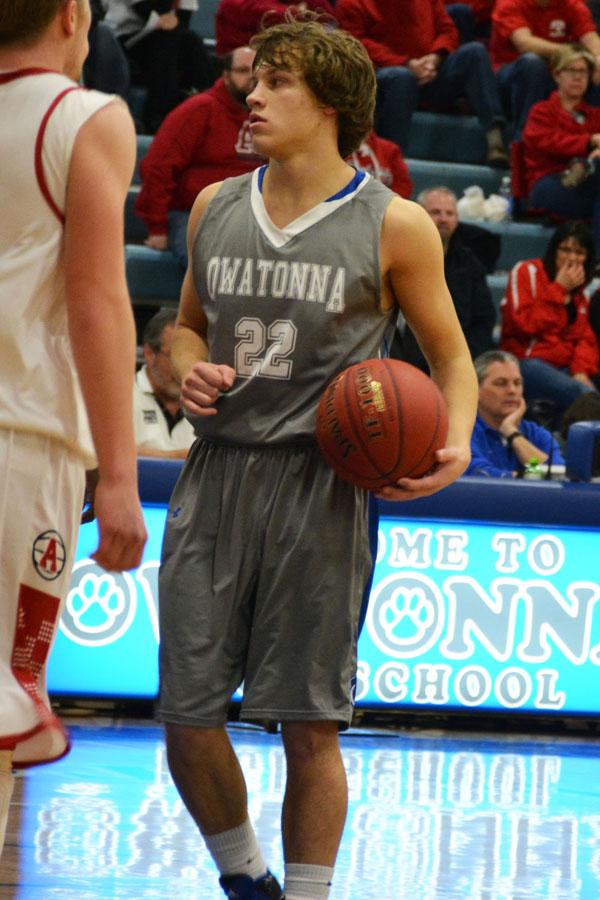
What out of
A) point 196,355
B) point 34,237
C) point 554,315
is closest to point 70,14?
point 34,237

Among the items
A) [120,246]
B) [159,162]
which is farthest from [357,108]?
[159,162]

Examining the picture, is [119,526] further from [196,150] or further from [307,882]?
[196,150]

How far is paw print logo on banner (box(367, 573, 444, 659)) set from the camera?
655cm

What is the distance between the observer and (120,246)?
8.63 ft

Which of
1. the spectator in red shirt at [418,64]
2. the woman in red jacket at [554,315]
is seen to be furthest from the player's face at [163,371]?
the spectator in red shirt at [418,64]

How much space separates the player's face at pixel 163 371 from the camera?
25.3ft

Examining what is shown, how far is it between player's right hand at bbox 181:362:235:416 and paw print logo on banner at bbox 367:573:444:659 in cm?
297

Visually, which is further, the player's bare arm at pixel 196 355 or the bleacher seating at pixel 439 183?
the bleacher seating at pixel 439 183

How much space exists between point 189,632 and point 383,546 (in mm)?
3023

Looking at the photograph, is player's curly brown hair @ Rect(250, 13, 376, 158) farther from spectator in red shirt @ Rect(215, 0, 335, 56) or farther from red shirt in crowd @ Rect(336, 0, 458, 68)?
red shirt in crowd @ Rect(336, 0, 458, 68)

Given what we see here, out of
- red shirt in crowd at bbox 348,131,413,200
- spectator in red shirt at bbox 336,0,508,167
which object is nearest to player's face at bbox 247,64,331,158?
red shirt in crowd at bbox 348,131,413,200

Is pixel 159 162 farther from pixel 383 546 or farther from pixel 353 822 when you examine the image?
pixel 353 822

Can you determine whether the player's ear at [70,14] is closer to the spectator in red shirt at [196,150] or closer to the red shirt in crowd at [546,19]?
the spectator in red shirt at [196,150]

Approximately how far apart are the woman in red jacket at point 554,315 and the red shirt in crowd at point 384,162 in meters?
0.88
